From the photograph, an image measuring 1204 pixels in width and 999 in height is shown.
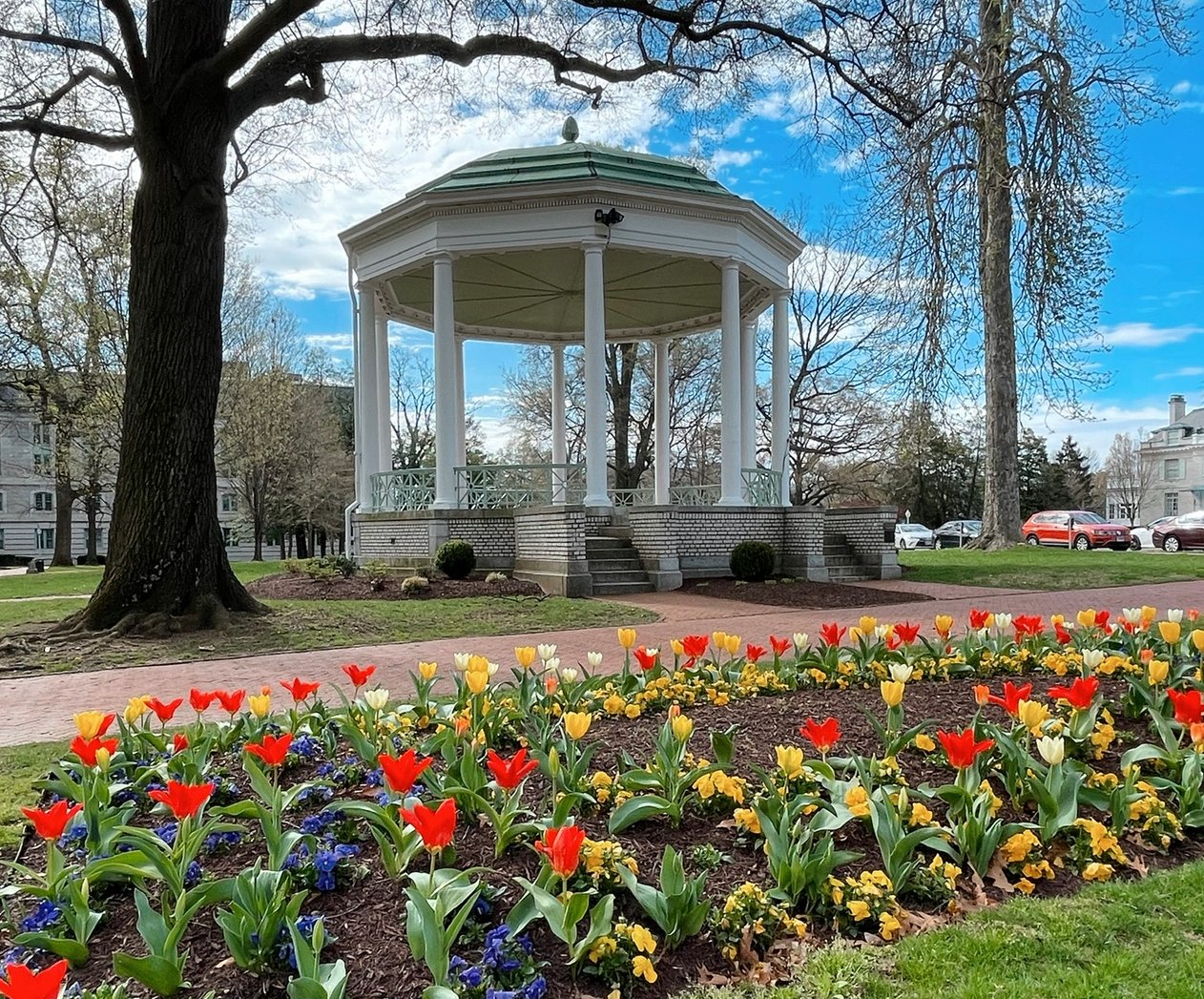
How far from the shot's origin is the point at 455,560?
44.7 ft

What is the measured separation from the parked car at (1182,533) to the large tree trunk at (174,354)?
31.8 meters

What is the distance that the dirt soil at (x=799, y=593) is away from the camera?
1164 centimetres

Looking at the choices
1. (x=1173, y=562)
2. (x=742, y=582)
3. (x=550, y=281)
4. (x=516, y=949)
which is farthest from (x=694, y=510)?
(x=516, y=949)

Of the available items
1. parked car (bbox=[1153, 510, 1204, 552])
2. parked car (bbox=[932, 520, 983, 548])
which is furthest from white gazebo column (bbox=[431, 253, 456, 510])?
parked car (bbox=[932, 520, 983, 548])

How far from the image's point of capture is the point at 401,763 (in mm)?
2271

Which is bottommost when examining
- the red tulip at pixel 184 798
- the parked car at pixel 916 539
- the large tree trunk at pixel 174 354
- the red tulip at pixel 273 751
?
the parked car at pixel 916 539

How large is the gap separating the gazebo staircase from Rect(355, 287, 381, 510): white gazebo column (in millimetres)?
4953

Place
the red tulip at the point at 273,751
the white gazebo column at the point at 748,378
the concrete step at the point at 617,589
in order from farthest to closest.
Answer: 1. the white gazebo column at the point at 748,378
2. the concrete step at the point at 617,589
3. the red tulip at the point at 273,751

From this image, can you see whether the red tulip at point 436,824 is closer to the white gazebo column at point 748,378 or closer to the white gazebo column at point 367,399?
the white gazebo column at point 367,399

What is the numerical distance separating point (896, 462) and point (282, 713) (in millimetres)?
30843

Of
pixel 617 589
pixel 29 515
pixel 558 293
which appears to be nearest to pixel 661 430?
pixel 558 293

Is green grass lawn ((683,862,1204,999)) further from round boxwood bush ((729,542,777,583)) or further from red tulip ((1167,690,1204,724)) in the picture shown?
round boxwood bush ((729,542,777,583))

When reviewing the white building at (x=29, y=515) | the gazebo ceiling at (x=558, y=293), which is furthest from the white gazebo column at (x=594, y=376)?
the white building at (x=29, y=515)

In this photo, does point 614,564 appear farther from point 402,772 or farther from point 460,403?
point 402,772
